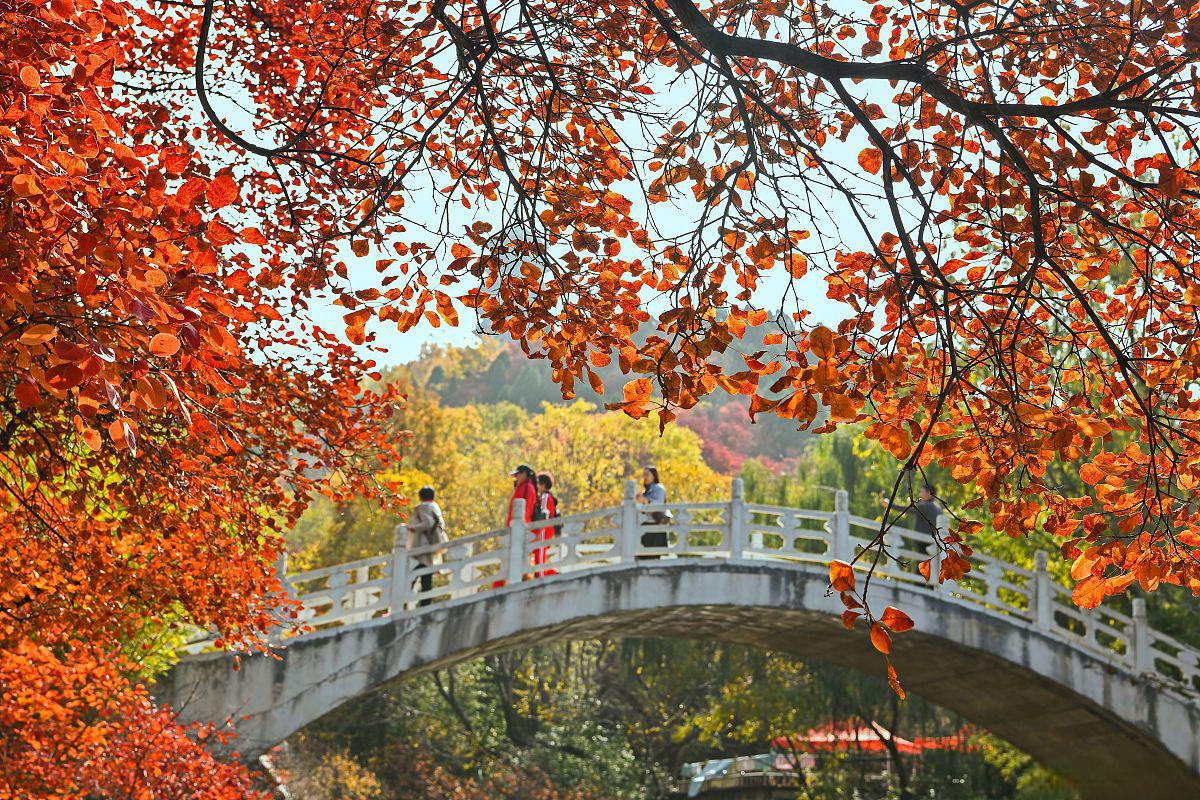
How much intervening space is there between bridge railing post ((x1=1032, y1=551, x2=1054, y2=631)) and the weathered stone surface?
183 mm

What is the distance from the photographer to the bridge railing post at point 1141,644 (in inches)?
527

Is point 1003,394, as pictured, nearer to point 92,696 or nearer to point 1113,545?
point 1113,545

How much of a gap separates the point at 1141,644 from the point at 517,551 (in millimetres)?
6994

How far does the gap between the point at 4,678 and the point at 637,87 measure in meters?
5.20

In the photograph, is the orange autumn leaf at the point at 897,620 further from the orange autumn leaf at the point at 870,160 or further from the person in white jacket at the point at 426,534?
the person in white jacket at the point at 426,534

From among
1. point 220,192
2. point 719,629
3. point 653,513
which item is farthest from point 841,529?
point 220,192

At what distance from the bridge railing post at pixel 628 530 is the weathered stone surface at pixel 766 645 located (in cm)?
18

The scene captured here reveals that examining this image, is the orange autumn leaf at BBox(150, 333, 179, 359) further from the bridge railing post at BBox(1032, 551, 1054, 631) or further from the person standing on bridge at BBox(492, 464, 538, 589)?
the bridge railing post at BBox(1032, 551, 1054, 631)

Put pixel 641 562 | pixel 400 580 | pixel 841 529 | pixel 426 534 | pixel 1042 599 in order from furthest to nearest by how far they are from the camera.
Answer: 1. pixel 1042 599
2. pixel 841 529
3. pixel 641 562
4. pixel 426 534
5. pixel 400 580

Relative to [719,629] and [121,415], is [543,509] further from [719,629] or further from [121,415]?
[121,415]

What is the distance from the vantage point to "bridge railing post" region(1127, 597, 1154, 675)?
43.9 feet

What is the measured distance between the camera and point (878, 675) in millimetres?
16484

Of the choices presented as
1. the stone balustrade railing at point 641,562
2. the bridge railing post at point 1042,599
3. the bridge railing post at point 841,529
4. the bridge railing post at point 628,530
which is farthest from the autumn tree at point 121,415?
the bridge railing post at point 1042,599

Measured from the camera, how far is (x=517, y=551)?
12453 mm
